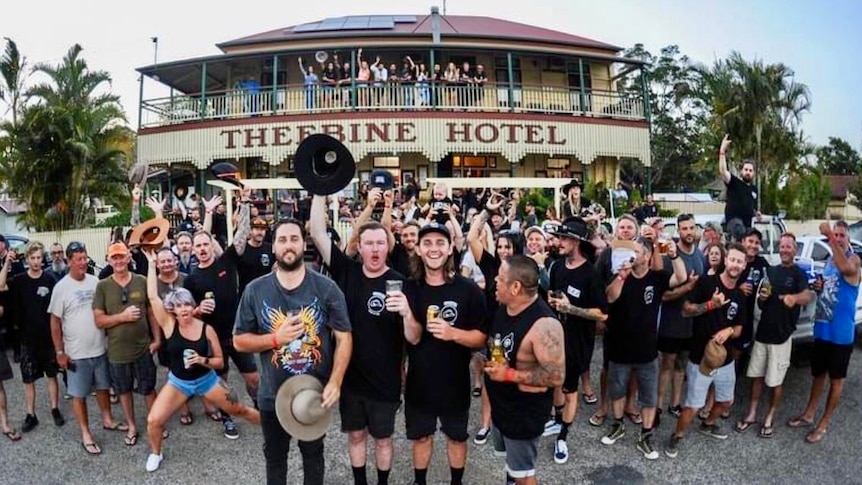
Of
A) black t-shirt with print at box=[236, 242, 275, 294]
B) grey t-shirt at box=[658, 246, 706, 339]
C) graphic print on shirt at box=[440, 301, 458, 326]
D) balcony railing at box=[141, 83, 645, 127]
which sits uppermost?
balcony railing at box=[141, 83, 645, 127]

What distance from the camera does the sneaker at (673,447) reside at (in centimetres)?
492

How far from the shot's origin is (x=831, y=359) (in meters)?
5.20

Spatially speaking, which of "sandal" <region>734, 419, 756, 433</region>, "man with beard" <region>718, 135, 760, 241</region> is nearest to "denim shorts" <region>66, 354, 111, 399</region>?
"sandal" <region>734, 419, 756, 433</region>

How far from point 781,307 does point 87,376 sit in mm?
6173

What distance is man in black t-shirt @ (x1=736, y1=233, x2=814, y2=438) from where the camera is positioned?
523 cm

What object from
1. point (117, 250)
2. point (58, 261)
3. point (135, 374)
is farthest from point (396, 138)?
point (117, 250)

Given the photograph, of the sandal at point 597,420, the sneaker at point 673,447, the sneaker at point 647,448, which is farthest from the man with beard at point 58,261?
the sneaker at point 673,447

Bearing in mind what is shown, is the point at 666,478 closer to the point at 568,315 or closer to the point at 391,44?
the point at 568,315

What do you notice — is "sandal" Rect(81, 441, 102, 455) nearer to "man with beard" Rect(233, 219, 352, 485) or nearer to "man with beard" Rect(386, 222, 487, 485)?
"man with beard" Rect(233, 219, 352, 485)

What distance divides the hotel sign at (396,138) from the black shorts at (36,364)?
13.7 m

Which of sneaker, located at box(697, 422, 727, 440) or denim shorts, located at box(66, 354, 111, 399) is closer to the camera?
denim shorts, located at box(66, 354, 111, 399)

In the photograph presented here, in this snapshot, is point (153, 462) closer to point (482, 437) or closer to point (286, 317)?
point (286, 317)

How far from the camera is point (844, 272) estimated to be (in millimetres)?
5035

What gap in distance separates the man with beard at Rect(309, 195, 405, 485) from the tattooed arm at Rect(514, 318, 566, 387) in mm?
908
